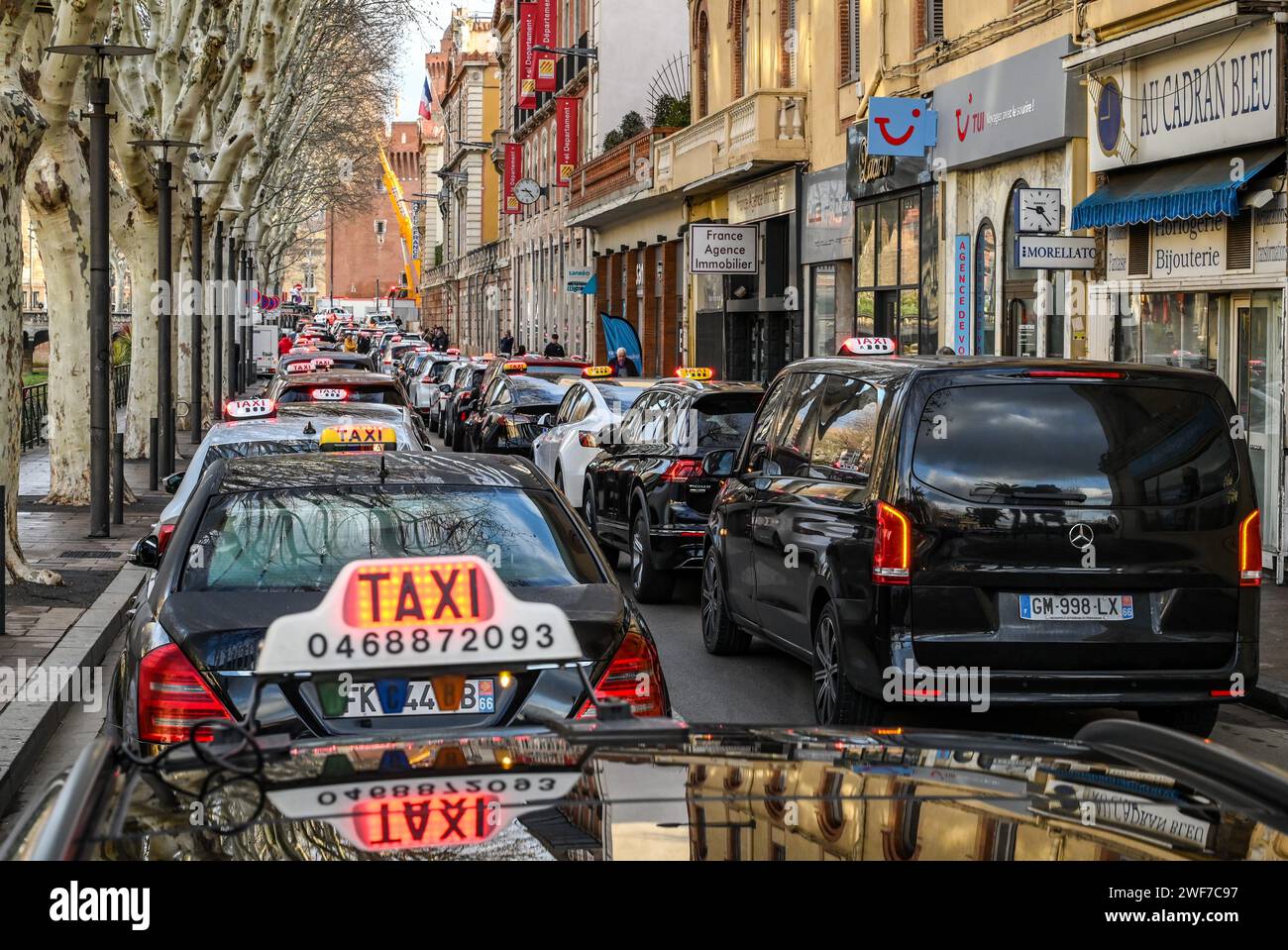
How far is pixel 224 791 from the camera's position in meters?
3.01

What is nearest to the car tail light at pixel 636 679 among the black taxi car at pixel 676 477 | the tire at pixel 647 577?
the black taxi car at pixel 676 477

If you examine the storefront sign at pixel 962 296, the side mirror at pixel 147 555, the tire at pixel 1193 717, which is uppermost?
the storefront sign at pixel 962 296

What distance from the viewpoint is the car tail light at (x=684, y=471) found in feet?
46.2

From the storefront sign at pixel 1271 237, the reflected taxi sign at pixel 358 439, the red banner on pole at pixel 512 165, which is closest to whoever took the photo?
the reflected taxi sign at pixel 358 439

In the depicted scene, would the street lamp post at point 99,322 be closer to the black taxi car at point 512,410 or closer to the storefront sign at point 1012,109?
the black taxi car at point 512,410

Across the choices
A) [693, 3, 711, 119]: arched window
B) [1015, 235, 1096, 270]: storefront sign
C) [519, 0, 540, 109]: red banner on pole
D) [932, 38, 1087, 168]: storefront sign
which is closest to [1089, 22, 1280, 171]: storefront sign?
[932, 38, 1087, 168]: storefront sign

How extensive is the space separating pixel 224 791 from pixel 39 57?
50.8 feet

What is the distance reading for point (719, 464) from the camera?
11477 millimetres

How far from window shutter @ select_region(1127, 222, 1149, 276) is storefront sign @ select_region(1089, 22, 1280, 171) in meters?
0.66

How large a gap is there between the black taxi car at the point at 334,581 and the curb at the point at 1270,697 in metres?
4.81

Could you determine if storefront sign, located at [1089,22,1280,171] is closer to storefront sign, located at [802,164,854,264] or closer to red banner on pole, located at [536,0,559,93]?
storefront sign, located at [802,164,854,264]

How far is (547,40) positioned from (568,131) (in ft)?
20.0

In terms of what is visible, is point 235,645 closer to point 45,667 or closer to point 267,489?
point 267,489

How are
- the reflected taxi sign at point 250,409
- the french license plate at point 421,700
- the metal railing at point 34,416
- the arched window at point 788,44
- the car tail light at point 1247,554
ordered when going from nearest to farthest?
the french license plate at point 421,700 → the car tail light at point 1247,554 → the reflected taxi sign at point 250,409 → the arched window at point 788,44 → the metal railing at point 34,416
